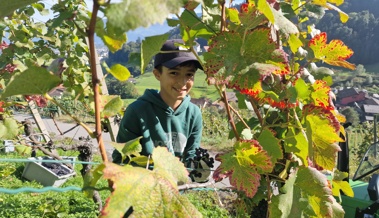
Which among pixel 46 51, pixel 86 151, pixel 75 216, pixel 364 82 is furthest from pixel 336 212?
pixel 364 82

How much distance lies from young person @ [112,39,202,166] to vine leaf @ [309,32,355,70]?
812 mm

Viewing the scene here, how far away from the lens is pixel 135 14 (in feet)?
1.19

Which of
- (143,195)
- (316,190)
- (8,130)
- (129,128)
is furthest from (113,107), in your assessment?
(129,128)

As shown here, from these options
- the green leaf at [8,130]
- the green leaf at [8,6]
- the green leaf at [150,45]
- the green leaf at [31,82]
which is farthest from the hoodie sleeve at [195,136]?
the green leaf at [8,6]

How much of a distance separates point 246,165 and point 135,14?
0.62 m

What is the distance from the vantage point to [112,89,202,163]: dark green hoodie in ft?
6.34

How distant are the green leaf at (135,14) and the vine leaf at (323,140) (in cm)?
63

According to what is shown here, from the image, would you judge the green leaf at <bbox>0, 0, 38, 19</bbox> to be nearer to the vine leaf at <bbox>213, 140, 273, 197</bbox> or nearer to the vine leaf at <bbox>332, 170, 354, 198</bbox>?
the vine leaf at <bbox>213, 140, 273, 197</bbox>

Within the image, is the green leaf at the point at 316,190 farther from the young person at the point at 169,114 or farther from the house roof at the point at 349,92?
the house roof at the point at 349,92

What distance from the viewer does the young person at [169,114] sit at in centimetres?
190

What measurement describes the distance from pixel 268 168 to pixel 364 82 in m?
60.4

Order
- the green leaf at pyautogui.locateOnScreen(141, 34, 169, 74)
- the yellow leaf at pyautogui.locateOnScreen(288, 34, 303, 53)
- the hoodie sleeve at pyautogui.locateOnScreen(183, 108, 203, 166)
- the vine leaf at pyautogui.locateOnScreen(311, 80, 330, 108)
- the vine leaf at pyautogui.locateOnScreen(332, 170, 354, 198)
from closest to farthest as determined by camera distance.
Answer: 1. the green leaf at pyautogui.locateOnScreen(141, 34, 169, 74)
2. the yellow leaf at pyautogui.locateOnScreen(288, 34, 303, 53)
3. the vine leaf at pyautogui.locateOnScreen(311, 80, 330, 108)
4. the vine leaf at pyautogui.locateOnScreen(332, 170, 354, 198)
5. the hoodie sleeve at pyautogui.locateOnScreen(183, 108, 203, 166)

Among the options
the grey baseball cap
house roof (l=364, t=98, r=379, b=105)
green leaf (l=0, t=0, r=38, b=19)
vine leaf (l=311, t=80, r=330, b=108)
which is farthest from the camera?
house roof (l=364, t=98, r=379, b=105)

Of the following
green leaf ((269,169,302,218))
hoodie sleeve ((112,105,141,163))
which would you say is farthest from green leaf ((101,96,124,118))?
hoodie sleeve ((112,105,141,163))
